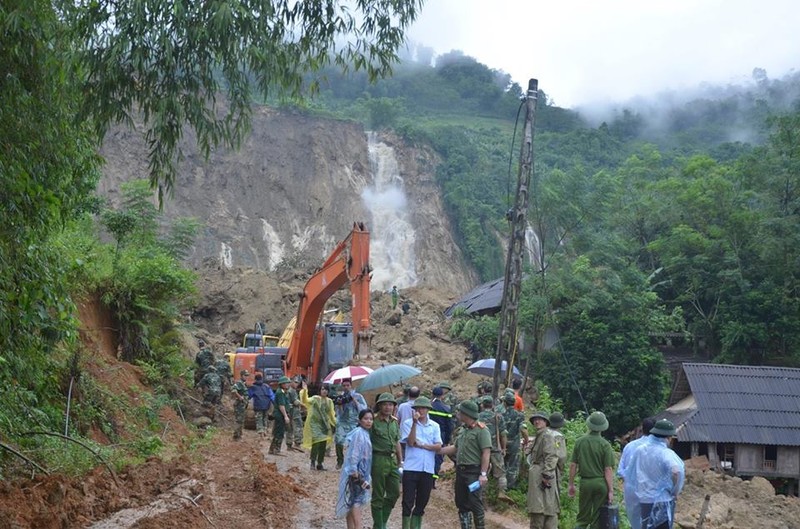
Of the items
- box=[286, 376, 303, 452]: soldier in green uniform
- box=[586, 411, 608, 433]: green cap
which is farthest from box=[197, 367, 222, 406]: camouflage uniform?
box=[586, 411, 608, 433]: green cap

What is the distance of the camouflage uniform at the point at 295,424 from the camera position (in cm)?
1616

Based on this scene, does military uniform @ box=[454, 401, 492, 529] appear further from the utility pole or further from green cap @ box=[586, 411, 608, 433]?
the utility pole

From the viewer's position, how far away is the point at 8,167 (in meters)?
7.46

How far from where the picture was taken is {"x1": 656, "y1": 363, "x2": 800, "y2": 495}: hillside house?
26.1 m

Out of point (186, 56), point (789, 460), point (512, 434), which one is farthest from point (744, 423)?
point (186, 56)

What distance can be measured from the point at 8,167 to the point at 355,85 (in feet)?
301

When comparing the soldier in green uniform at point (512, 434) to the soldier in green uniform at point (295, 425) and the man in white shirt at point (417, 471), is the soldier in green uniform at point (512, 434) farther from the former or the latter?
the soldier in green uniform at point (295, 425)

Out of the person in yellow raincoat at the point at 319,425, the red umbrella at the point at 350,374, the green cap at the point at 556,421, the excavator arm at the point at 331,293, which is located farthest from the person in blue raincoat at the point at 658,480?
the excavator arm at the point at 331,293

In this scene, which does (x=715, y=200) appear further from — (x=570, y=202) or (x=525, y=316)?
(x=525, y=316)

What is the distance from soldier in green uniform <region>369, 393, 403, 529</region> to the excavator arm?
30.0 ft

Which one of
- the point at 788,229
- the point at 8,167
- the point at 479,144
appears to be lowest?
the point at 8,167

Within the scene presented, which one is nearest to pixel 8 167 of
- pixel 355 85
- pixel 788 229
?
pixel 788 229

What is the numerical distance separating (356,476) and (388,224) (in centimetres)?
6274

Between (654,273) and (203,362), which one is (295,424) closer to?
(203,362)
